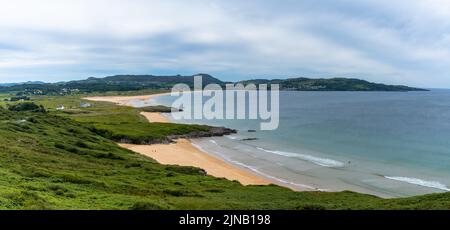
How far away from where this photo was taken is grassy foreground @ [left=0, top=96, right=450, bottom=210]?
74.6 feet

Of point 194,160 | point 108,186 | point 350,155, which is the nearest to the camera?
point 108,186

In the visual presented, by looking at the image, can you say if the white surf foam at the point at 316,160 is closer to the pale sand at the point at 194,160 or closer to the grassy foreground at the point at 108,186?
the pale sand at the point at 194,160

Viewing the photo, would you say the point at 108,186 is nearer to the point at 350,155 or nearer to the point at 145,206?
the point at 145,206

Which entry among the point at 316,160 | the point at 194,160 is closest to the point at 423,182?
the point at 316,160

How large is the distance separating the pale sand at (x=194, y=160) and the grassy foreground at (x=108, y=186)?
658 centimetres

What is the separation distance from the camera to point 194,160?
2630 inches

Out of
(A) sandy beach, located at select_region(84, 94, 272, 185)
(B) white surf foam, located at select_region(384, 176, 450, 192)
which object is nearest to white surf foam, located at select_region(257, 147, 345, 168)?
(B) white surf foam, located at select_region(384, 176, 450, 192)

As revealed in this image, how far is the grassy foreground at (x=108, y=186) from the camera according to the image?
2273cm

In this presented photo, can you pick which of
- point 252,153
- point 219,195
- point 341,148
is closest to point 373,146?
point 341,148

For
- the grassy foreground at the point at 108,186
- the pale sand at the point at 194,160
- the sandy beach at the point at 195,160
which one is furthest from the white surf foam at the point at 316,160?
the grassy foreground at the point at 108,186

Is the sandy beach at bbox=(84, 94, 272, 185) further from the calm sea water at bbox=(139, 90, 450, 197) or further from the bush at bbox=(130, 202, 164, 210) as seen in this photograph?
the bush at bbox=(130, 202, 164, 210)

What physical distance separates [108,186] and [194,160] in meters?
37.0

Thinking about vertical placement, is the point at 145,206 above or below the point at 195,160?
above
